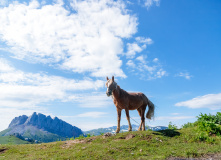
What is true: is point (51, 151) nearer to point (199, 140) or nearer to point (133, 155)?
point (133, 155)

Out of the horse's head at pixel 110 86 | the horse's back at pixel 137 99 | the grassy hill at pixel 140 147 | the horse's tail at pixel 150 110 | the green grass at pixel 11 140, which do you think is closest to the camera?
the grassy hill at pixel 140 147

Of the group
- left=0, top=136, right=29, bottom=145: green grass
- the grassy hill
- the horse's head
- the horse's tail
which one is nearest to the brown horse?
the horse's head

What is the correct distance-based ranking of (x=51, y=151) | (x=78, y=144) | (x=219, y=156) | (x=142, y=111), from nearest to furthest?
1. (x=219, y=156)
2. (x=51, y=151)
3. (x=78, y=144)
4. (x=142, y=111)

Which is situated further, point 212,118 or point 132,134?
point 212,118

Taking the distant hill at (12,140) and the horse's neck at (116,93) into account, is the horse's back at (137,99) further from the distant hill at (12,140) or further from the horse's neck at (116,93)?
the distant hill at (12,140)

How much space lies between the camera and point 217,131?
9.91 meters

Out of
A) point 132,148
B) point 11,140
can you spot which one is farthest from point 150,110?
point 11,140

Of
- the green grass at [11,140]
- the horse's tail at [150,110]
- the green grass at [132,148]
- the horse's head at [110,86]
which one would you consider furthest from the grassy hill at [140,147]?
the green grass at [11,140]

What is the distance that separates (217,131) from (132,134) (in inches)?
210

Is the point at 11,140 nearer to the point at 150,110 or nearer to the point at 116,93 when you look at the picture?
the point at 116,93

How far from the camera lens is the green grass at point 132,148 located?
23.3 feet

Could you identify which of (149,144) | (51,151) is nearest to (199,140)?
(149,144)

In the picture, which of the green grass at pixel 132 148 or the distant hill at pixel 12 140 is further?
the distant hill at pixel 12 140

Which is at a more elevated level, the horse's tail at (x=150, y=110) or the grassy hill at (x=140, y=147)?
the horse's tail at (x=150, y=110)
